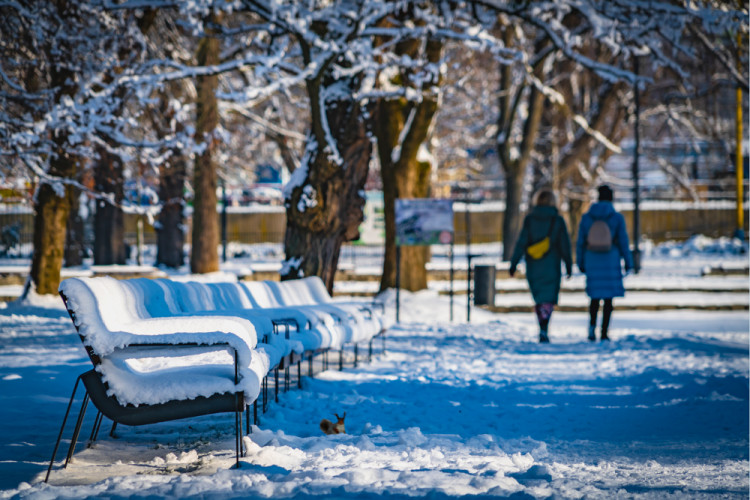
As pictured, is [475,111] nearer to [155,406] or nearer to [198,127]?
[198,127]

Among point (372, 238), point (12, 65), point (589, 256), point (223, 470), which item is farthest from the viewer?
point (372, 238)

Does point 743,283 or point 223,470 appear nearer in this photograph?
point 223,470

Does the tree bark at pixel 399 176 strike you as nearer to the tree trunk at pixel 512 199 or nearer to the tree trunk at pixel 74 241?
the tree trunk at pixel 512 199

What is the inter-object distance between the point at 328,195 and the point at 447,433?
692 cm

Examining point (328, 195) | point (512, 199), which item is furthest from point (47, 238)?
point (512, 199)

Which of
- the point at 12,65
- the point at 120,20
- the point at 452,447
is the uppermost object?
the point at 120,20

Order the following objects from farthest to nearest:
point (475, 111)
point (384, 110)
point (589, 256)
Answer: point (475, 111), point (384, 110), point (589, 256)

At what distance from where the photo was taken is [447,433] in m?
5.69

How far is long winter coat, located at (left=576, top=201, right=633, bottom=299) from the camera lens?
36.0 feet

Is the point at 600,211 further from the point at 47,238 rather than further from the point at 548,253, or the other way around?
the point at 47,238

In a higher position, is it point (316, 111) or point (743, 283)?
point (316, 111)

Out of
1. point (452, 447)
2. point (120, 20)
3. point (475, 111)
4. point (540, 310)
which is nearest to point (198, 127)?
point (120, 20)

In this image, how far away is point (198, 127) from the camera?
732 inches

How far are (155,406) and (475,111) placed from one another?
29492 millimetres
